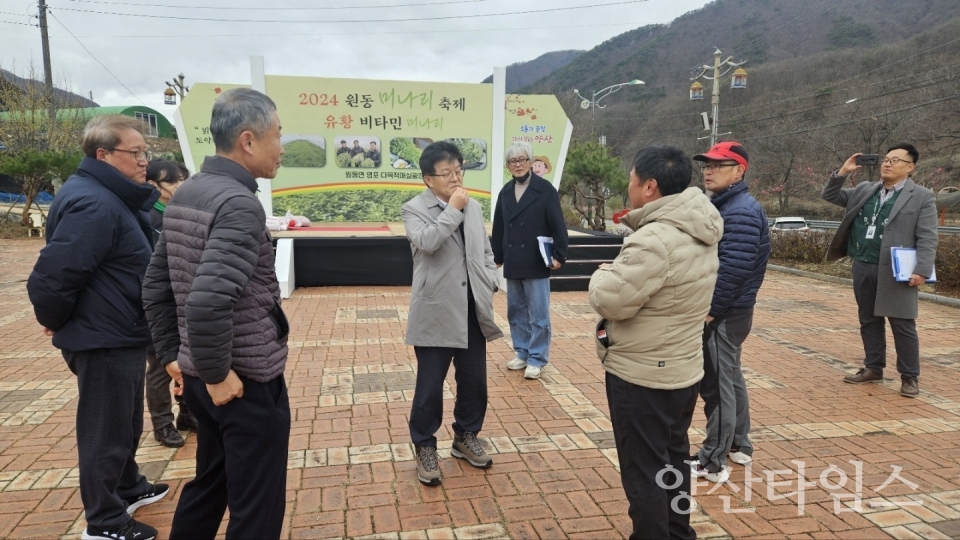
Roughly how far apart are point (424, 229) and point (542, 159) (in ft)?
29.0

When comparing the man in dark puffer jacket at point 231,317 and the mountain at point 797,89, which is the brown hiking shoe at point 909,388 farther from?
the mountain at point 797,89

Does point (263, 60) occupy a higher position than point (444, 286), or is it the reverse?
point (263, 60)

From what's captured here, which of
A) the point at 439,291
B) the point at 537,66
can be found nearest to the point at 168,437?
the point at 439,291

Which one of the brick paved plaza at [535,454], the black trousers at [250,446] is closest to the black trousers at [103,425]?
the brick paved plaza at [535,454]

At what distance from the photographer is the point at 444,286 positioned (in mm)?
3061

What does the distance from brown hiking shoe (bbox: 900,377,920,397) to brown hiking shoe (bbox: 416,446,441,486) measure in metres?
3.74

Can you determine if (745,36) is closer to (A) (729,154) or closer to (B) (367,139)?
(B) (367,139)

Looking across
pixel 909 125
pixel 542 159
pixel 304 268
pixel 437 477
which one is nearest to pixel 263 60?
pixel 304 268

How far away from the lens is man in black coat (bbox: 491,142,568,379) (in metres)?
4.84

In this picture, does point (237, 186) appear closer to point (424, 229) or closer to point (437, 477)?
point (424, 229)

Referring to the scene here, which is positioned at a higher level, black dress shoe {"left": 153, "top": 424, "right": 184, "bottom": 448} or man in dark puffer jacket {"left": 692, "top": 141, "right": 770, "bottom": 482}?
man in dark puffer jacket {"left": 692, "top": 141, "right": 770, "bottom": 482}

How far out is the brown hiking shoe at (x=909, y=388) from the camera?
4465 millimetres

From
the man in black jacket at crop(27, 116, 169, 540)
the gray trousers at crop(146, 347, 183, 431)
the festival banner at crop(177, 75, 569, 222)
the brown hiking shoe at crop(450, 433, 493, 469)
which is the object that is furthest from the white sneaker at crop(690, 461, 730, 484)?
the festival banner at crop(177, 75, 569, 222)

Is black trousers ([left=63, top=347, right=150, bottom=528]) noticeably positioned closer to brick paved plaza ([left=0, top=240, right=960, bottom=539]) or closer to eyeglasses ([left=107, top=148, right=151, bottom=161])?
brick paved plaza ([left=0, top=240, right=960, bottom=539])
